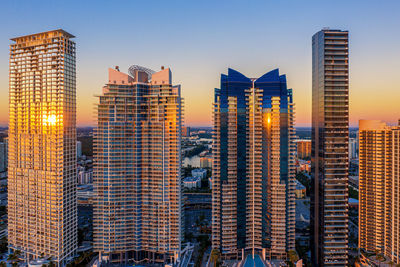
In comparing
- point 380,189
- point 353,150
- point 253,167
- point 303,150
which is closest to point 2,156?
point 253,167

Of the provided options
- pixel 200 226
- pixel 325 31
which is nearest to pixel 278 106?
pixel 325 31

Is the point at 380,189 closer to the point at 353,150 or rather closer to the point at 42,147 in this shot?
the point at 42,147

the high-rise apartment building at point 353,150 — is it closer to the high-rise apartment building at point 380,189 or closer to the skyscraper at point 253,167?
the high-rise apartment building at point 380,189

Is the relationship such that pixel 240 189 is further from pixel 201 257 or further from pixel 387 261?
A: pixel 387 261

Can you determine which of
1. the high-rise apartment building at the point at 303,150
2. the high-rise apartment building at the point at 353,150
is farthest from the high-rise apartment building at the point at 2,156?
the high-rise apartment building at the point at 353,150

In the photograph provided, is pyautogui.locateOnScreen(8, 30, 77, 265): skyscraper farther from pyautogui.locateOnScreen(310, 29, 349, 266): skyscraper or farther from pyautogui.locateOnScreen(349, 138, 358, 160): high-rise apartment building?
pyautogui.locateOnScreen(349, 138, 358, 160): high-rise apartment building

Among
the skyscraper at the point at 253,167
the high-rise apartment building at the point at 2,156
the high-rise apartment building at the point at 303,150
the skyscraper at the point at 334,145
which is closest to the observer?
the skyscraper at the point at 334,145
